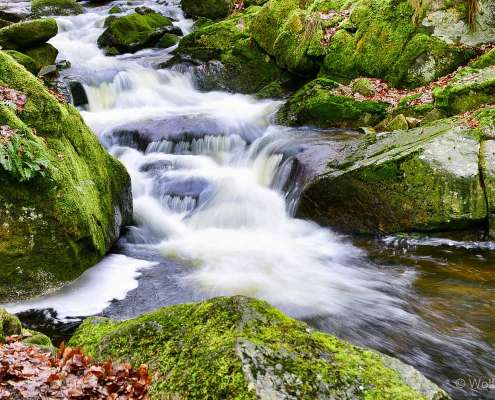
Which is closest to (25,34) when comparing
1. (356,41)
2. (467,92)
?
(356,41)

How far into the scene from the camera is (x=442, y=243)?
7988 millimetres

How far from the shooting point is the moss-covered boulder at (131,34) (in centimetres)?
1941

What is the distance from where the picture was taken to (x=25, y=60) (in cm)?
1434

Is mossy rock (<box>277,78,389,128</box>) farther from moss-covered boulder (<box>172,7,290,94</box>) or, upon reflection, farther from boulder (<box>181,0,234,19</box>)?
boulder (<box>181,0,234,19</box>)

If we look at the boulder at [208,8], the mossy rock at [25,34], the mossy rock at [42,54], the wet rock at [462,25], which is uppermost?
the boulder at [208,8]

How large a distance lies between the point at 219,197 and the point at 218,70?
820 cm

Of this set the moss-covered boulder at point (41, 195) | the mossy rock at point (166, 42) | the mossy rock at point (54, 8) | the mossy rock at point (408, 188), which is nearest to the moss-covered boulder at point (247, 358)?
the moss-covered boulder at point (41, 195)

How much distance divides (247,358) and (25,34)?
638 inches

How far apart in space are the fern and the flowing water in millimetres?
1688

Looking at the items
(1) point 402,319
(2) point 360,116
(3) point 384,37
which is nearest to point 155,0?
(3) point 384,37

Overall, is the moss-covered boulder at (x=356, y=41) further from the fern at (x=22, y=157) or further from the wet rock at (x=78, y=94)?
the fern at (x=22, y=157)

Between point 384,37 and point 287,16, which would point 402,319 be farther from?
point 287,16

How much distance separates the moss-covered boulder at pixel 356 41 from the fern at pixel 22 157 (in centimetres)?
1015

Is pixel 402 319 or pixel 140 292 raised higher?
pixel 402 319
